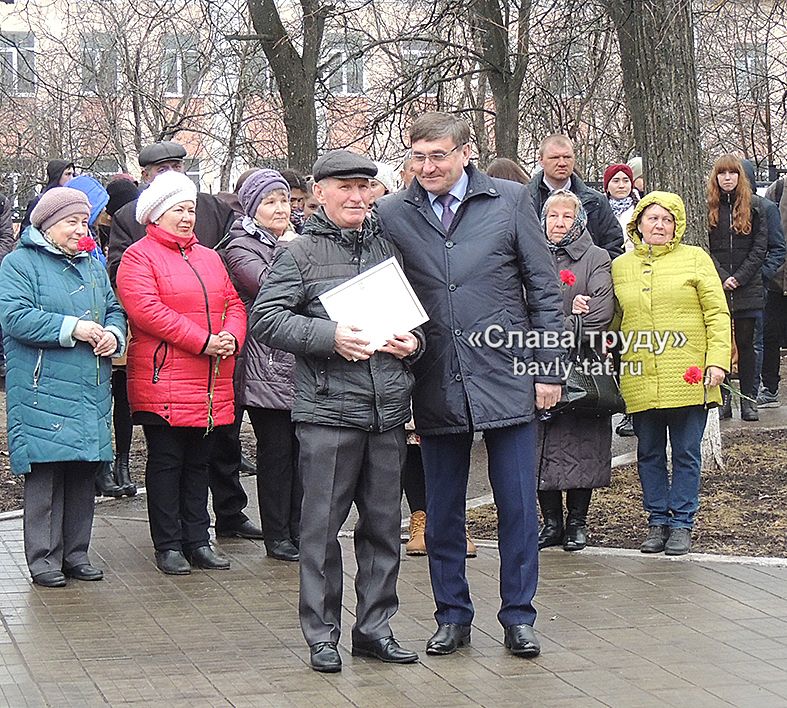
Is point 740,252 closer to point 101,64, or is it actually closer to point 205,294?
point 205,294

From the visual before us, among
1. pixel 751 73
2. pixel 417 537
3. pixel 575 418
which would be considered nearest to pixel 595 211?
pixel 575 418

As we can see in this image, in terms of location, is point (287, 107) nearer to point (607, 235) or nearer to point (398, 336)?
point (607, 235)

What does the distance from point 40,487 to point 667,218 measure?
366 cm

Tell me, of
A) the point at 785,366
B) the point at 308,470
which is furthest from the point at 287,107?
the point at 308,470

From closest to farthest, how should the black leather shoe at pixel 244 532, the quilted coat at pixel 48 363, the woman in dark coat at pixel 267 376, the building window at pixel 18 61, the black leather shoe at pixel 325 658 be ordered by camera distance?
the black leather shoe at pixel 325 658
the quilted coat at pixel 48 363
the woman in dark coat at pixel 267 376
the black leather shoe at pixel 244 532
the building window at pixel 18 61

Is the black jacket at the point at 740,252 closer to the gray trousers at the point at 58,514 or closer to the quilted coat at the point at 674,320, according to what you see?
the quilted coat at the point at 674,320

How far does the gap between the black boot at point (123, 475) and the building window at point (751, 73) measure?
485 inches

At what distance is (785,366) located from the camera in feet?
56.2

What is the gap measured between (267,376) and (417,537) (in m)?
1.23

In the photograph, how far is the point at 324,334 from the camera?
18.7 feet

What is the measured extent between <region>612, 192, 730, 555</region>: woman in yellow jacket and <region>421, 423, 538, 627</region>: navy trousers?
6.28 feet

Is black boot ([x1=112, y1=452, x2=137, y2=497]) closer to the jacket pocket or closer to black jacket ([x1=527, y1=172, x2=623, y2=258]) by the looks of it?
the jacket pocket

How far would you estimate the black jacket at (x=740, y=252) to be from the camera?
40.8ft

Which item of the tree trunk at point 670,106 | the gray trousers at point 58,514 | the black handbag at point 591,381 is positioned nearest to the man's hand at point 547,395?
the black handbag at point 591,381
